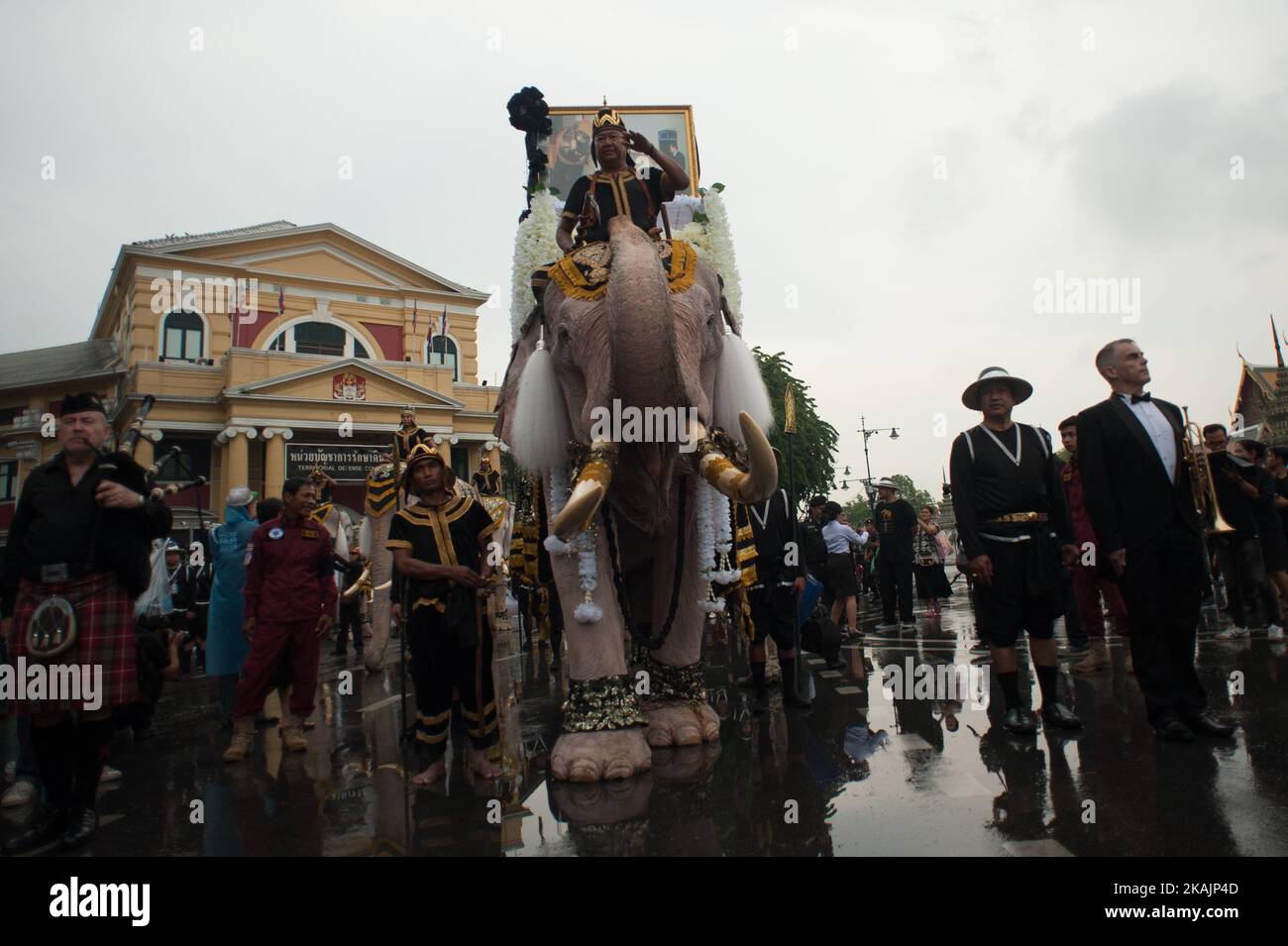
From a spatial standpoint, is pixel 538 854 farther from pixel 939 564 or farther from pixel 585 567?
pixel 939 564

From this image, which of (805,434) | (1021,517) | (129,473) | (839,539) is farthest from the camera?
(805,434)

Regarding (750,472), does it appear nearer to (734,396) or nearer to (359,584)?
(734,396)

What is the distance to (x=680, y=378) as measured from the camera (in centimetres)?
370

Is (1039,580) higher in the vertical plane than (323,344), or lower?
lower

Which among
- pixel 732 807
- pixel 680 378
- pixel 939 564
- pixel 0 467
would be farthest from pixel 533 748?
pixel 0 467

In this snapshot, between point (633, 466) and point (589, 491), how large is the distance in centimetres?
66

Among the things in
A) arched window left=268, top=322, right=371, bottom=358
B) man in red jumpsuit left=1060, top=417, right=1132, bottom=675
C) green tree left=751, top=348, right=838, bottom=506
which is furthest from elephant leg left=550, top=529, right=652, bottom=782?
arched window left=268, top=322, right=371, bottom=358

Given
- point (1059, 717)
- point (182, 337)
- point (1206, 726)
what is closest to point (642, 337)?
point (1059, 717)

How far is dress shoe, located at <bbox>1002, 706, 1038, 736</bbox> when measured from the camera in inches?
159

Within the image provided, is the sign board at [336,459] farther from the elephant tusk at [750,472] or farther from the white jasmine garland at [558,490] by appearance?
the elephant tusk at [750,472]

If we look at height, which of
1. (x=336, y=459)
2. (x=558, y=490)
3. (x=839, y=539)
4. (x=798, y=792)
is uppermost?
(x=336, y=459)

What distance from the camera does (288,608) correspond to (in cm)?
516

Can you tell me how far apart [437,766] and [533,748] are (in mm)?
634
